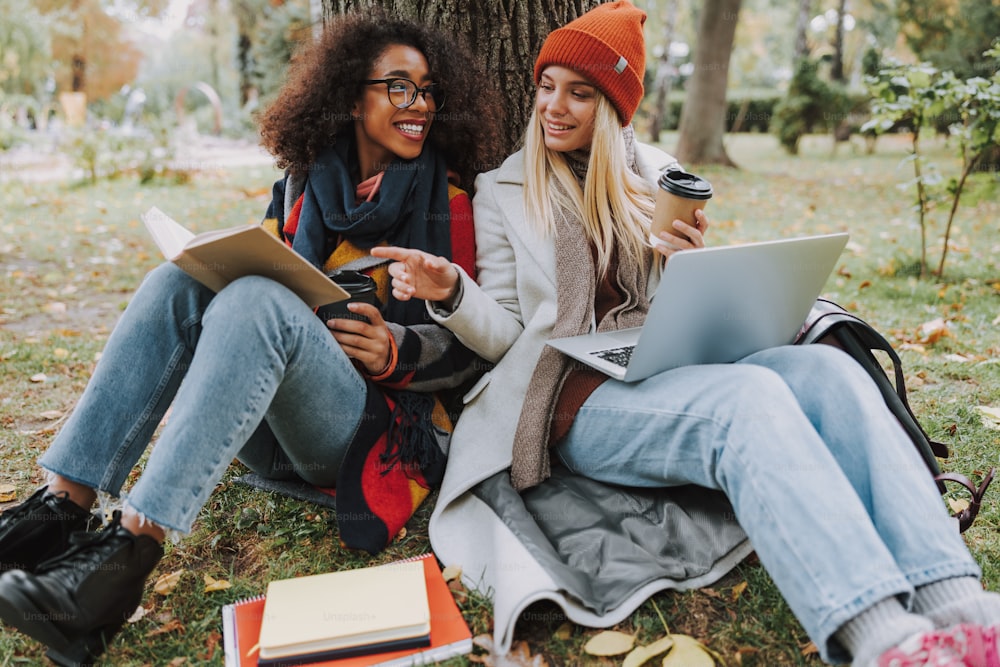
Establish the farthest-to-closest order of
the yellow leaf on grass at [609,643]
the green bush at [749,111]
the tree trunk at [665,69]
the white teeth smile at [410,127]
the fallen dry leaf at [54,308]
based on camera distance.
Result: the green bush at [749,111] → the tree trunk at [665,69] → the fallen dry leaf at [54,308] → the white teeth smile at [410,127] → the yellow leaf on grass at [609,643]

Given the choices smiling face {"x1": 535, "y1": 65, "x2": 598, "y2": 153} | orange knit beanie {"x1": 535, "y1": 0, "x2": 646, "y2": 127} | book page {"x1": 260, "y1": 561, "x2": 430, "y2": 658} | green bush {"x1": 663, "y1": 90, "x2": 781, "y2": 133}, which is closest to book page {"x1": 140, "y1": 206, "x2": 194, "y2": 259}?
book page {"x1": 260, "y1": 561, "x2": 430, "y2": 658}

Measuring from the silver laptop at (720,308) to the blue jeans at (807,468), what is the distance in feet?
0.27

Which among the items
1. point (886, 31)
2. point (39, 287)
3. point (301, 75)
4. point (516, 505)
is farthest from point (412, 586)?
point (886, 31)

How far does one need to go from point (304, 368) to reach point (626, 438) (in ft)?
2.78

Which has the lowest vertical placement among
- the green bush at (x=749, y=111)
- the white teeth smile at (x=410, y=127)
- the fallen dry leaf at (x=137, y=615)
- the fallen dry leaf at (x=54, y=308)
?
the green bush at (x=749, y=111)

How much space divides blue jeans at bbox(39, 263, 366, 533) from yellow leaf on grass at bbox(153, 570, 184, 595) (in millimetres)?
305

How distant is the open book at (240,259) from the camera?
1668 mm

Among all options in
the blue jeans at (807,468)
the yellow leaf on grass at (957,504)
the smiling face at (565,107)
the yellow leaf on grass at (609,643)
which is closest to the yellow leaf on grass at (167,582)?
the yellow leaf on grass at (609,643)

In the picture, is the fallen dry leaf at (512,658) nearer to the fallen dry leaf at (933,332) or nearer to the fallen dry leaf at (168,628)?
the fallen dry leaf at (168,628)

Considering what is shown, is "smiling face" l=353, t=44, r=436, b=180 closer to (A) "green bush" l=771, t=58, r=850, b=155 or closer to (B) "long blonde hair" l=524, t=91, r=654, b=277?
(B) "long blonde hair" l=524, t=91, r=654, b=277

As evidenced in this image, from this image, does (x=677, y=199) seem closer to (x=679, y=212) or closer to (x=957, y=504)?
(x=679, y=212)

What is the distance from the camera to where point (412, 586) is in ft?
6.15

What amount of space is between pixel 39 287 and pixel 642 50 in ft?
15.0

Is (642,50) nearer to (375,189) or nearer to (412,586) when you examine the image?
(375,189)
